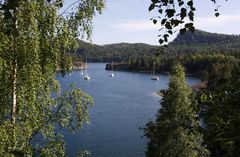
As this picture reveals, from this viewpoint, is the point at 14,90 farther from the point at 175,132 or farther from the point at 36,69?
the point at 175,132

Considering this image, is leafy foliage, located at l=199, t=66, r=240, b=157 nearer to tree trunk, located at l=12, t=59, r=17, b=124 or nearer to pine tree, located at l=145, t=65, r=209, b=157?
tree trunk, located at l=12, t=59, r=17, b=124

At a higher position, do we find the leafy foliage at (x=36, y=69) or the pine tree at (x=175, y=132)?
the leafy foliage at (x=36, y=69)

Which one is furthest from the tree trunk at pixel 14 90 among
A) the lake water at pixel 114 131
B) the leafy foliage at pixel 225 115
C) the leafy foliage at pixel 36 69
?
the lake water at pixel 114 131

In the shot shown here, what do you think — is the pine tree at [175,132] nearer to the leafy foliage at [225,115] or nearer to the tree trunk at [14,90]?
the tree trunk at [14,90]

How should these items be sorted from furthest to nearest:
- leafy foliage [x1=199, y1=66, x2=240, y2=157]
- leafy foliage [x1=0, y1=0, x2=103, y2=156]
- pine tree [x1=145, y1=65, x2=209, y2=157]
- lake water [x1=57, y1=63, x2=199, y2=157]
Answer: lake water [x1=57, y1=63, x2=199, y2=157] → pine tree [x1=145, y1=65, x2=209, y2=157] → leafy foliage [x1=0, y1=0, x2=103, y2=156] → leafy foliage [x1=199, y1=66, x2=240, y2=157]

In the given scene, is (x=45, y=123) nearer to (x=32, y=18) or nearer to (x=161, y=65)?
(x=32, y=18)

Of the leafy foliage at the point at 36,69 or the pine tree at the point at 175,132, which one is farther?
the pine tree at the point at 175,132

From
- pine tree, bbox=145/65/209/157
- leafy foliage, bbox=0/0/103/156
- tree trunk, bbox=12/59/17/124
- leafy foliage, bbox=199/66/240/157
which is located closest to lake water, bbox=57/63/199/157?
pine tree, bbox=145/65/209/157

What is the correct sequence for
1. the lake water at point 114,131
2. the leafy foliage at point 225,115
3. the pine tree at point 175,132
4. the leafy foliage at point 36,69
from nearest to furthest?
1. the leafy foliage at point 225,115
2. the leafy foliage at point 36,69
3. the pine tree at point 175,132
4. the lake water at point 114,131

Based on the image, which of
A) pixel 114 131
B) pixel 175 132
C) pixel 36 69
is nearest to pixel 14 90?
pixel 36 69

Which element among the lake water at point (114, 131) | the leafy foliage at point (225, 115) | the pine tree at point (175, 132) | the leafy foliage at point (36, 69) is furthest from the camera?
the lake water at point (114, 131)

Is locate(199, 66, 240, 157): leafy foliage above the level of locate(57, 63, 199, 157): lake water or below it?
above

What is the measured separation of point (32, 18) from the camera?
1072 cm

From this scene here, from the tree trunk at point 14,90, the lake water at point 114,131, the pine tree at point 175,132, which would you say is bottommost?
the lake water at point 114,131
